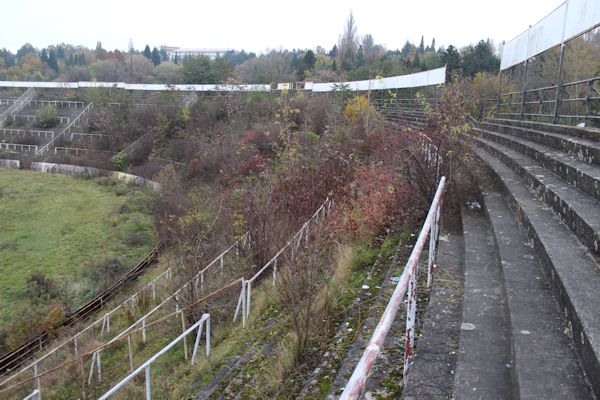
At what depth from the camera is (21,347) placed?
494 inches

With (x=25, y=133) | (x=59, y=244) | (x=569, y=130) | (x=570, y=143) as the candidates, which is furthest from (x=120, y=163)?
(x=570, y=143)

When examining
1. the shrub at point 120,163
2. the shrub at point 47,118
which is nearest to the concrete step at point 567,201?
the shrub at point 120,163

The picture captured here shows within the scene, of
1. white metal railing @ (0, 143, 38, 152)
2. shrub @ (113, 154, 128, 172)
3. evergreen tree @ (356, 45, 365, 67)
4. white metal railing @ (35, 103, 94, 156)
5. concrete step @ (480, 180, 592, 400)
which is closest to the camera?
concrete step @ (480, 180, 592, 400)

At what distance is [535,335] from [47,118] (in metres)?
54.6

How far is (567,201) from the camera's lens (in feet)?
13.8

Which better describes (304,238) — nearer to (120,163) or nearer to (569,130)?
(569,130)

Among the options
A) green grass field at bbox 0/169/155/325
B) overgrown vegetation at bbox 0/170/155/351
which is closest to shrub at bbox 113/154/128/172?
green grass field at bbox 0/169/155/325

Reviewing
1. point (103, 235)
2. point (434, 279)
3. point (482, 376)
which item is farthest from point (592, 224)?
point (103, 235)

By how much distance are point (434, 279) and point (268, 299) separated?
488cm

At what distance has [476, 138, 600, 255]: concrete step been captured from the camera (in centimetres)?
348

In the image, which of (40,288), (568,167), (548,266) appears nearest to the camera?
(548,266)

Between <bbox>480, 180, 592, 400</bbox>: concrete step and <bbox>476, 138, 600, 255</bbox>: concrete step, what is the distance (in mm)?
419

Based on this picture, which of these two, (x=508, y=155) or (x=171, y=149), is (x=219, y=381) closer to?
(x=508, y=155)

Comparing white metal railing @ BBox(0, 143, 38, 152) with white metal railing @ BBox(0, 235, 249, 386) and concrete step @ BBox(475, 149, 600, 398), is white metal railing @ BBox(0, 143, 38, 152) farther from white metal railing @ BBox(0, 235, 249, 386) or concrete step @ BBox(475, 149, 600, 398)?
concrete step @ BBox(475, 149, 600, 398)
